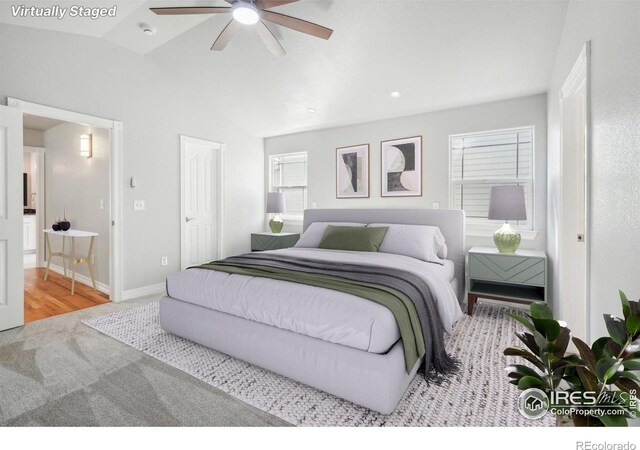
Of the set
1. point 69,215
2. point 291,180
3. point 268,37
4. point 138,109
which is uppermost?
point 268,37

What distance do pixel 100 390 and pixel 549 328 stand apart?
2.33m

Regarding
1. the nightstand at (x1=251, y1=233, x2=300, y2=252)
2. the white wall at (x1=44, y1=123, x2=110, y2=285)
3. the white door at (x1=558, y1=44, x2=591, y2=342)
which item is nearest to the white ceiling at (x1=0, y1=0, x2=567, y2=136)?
the white door at (x1=558, y1=44, x2=591, y2=342)

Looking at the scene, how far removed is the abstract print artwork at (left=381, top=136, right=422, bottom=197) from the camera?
13.8 ft

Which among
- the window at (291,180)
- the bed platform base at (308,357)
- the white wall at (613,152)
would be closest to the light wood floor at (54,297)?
→ the bed platform base at (308,357)

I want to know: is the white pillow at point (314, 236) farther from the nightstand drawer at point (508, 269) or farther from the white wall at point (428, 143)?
the nightstand drawer at point (508, 269)

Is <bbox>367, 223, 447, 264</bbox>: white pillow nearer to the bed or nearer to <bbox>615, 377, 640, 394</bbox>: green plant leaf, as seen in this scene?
the bed

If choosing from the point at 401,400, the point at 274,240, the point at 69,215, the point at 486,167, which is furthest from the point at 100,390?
the point at 69,215

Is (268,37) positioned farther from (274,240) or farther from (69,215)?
(69,215)

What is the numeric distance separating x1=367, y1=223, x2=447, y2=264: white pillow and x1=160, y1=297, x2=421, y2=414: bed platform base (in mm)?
1459

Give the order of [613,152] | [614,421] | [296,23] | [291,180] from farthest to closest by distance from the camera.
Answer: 1. [291,180]
2. [296,23]
3. [613,152]
4. [614,421]

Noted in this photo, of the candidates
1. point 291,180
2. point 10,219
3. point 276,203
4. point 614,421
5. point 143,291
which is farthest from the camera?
point 291,180

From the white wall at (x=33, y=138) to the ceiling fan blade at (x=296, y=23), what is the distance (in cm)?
543

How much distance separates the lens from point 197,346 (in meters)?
2.59

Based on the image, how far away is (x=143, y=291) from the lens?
161 inches
